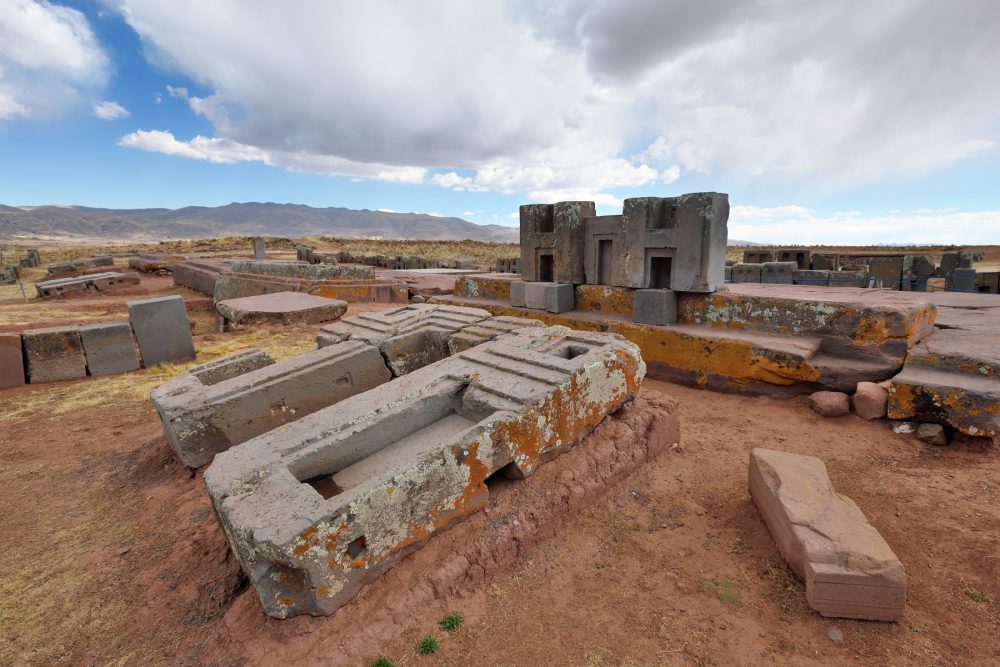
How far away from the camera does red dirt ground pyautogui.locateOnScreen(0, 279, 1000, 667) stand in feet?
6.86

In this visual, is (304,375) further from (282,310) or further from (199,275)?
(199,275)

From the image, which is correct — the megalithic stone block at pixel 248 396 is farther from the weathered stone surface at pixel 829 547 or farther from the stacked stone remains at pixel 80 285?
the stacked stone remains at pixel 80 285

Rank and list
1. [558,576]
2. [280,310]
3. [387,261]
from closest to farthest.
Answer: [558,576], [280,310], [387,261]

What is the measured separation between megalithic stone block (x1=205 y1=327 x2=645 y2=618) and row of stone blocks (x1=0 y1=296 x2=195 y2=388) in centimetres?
499

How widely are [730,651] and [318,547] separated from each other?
1879mm

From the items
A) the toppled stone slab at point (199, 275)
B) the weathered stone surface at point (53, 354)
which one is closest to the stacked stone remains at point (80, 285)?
the toppled stone slab at point (199, 275)

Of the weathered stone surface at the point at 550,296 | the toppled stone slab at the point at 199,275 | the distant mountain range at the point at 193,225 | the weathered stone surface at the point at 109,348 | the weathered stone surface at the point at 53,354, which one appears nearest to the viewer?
the weathered stone surface at the point at 53,354

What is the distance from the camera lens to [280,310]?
874 cm

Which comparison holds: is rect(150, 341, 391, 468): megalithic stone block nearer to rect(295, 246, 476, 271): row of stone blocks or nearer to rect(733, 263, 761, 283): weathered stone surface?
rect(733, 263, 761, 283): weathered stone surface

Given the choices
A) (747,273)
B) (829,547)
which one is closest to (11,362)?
(829,547)

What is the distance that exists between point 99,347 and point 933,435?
9.18 metres

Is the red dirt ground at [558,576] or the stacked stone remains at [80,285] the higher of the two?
the stacked stone remains at [80,285]

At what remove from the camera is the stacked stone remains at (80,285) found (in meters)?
13.0

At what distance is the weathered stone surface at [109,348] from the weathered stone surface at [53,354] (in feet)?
0.28
